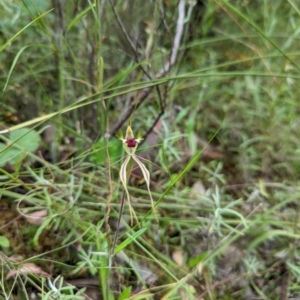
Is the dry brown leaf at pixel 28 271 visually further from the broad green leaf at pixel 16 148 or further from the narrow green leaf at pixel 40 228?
the broad green leaf at pixel 16 148

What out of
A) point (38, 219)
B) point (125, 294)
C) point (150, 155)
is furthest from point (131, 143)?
point (150, 155)

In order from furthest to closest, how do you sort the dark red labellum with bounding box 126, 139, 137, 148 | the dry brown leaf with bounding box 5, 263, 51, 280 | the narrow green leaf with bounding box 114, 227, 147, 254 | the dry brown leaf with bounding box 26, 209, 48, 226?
1. the dry brown leaf with bounding box 26, 209, 48, 226
2. the dry brown leaf with bounding box 5, 263, 51, 280
3. the narrow green leaf with bounding box 114, 227, 147, 254
4. the dark red labellum with bounding box 126, 139, 137, 148

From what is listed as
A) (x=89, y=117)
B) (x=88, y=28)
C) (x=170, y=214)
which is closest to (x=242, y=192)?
(x=170, y=214)

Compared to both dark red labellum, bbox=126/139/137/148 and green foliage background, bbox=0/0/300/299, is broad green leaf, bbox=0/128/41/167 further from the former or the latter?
dark red labellum, bbox=126/139/137/148

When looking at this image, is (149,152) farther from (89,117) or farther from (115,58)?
(115,58)

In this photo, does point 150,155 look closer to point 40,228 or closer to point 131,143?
point 40,228

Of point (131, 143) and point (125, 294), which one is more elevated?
point (131, 143)

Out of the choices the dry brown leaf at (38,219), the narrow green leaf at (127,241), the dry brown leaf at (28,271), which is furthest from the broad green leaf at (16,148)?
the narrow green leaf at (127,241)

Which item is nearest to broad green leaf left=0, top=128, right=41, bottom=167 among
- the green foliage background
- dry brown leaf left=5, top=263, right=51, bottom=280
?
the green foliage background
